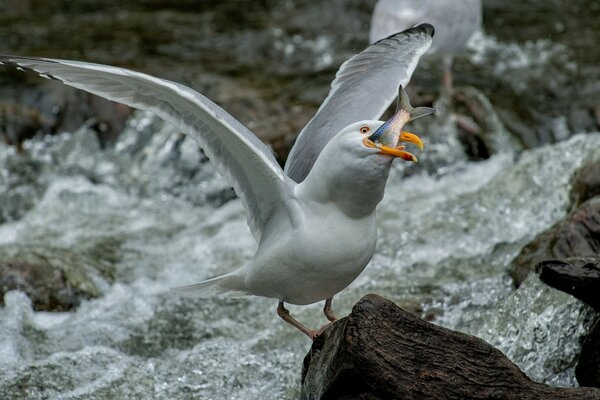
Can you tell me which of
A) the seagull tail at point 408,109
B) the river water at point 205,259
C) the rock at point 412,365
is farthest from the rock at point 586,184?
the rock at point 412,365

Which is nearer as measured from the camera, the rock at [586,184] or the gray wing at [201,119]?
the gray wing at [201,119]

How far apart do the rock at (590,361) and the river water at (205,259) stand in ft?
0.51

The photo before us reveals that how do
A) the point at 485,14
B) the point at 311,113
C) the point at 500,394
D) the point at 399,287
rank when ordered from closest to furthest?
the point at 500,394 → the point at 399,287 → the point at 311,113 → the point at 485,14

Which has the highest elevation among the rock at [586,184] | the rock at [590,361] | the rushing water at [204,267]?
the rock at [586,184]

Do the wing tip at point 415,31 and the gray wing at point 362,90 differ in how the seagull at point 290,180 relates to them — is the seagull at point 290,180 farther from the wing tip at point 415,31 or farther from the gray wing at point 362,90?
the wing tip at point 415,31

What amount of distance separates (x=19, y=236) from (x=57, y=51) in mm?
3130

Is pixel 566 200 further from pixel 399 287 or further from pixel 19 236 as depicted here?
pixel 19 236

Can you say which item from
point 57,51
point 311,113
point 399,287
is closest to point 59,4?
point 57,51

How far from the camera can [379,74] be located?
4.98m

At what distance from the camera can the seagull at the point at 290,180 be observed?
3.83 m

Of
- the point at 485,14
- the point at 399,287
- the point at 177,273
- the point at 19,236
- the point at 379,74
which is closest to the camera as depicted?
the point at 379,74

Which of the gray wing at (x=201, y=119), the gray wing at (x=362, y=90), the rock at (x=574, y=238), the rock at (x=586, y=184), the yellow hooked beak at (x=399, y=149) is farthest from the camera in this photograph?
the rock at (x=586, y=184)

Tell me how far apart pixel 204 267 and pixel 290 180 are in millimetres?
2361

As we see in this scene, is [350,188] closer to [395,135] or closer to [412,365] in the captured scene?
[395,135]
